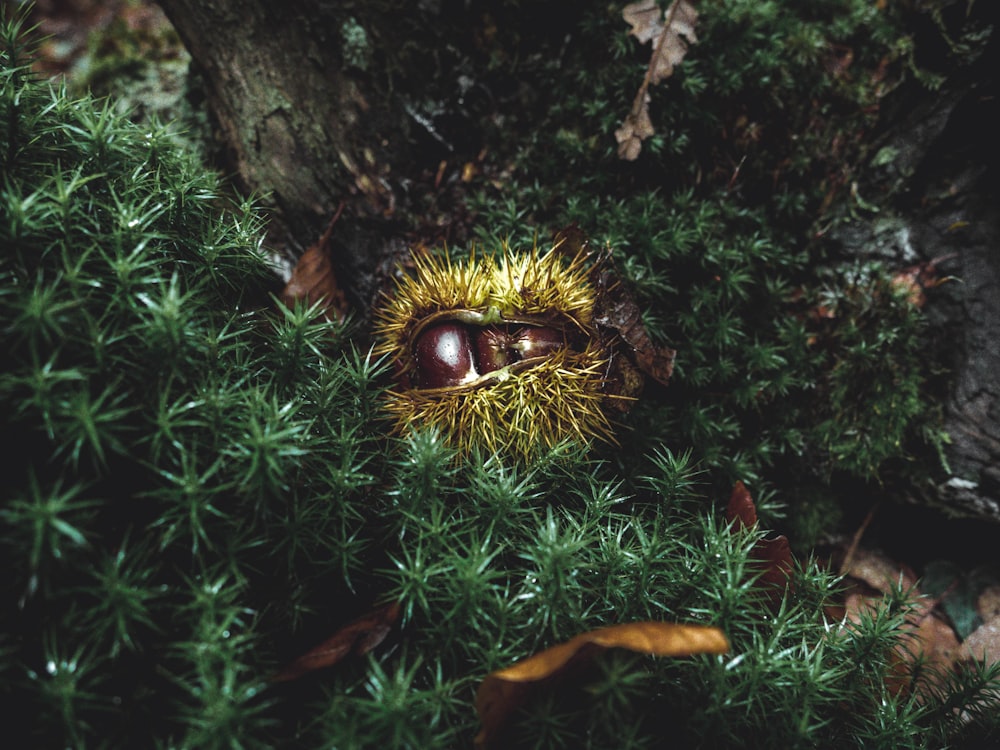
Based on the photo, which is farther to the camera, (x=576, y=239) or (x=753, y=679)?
(x=576, y=239)

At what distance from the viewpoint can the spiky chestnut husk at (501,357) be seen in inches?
65.4

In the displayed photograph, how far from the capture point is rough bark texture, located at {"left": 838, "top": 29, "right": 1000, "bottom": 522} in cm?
215

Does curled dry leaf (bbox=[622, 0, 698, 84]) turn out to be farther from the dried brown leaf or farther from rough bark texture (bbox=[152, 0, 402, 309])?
rough bark texture (bbox=[152, 0, 402, 309])

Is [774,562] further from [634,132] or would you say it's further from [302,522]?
[634,132]

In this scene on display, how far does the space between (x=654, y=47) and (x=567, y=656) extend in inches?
82.3

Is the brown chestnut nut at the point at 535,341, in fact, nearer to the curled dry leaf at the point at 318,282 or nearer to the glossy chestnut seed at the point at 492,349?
the glossy chestnut seed at the point at 492,349

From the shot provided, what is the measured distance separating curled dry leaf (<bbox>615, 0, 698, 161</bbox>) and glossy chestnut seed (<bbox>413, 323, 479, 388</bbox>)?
1012 millimetres

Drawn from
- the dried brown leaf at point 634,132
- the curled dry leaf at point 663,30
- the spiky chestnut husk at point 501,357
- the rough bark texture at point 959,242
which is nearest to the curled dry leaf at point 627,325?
the spiky chestnut husk at point 501,357

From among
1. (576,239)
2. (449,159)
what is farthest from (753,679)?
(449,159)

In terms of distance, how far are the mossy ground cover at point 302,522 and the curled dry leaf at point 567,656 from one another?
0.05 metres

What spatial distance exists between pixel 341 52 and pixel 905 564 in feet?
9.34

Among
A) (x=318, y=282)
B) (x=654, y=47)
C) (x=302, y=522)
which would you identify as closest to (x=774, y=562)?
(x=302, y=522)

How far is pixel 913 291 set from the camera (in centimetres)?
227

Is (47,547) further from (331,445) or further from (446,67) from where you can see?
(446,67)
